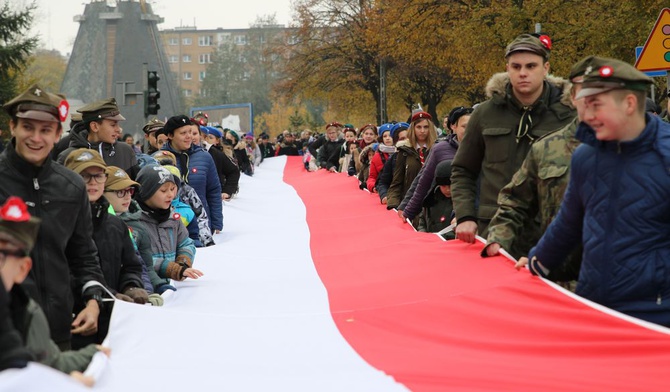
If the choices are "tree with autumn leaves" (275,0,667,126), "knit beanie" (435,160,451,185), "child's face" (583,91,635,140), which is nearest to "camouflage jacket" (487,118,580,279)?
"child's face" (583,91,635,140)

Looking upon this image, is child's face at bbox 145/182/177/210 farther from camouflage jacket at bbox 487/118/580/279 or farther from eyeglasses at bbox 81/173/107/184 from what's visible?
camouflage jacket at bbox 487/118/580/279

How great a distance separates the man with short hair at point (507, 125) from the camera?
647cm

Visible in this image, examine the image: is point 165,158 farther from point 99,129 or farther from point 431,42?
point 431,42

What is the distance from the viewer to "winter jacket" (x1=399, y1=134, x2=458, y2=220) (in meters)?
9.37

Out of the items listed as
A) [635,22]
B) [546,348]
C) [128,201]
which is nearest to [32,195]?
[128,201]

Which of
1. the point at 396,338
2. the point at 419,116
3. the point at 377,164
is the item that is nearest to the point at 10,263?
the point at 396,338

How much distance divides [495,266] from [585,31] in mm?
17361

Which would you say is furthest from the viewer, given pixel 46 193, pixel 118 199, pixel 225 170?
pixel 225 170

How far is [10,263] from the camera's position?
11.8 feet

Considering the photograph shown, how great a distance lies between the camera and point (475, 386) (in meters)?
4.27

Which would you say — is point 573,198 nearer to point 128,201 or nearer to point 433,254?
point 433,254

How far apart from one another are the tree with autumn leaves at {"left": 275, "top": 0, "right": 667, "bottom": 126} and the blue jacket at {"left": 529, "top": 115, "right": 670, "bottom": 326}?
15890mm

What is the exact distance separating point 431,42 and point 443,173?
22.6 meters

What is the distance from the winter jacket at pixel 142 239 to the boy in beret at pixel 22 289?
2.80 m
